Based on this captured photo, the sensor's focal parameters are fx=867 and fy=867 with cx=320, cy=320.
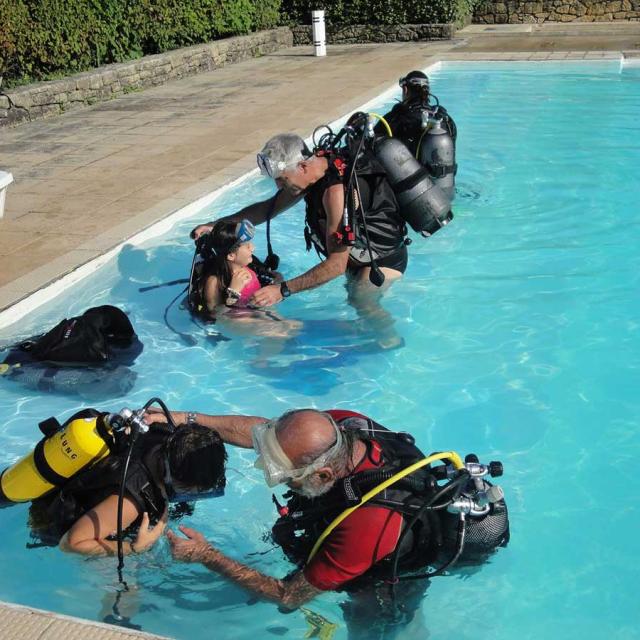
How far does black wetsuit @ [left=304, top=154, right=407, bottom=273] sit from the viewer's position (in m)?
5.38

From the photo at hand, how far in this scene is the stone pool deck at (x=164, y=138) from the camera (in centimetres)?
784

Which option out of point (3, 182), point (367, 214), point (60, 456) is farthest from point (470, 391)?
point (3, 182)

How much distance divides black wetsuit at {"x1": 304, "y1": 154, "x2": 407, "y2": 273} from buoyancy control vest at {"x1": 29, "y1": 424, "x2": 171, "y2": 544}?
2382mm

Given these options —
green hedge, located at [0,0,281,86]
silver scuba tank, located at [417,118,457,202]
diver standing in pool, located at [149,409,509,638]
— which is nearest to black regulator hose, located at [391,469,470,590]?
diver standing in pool, located at [149,409,509,638]

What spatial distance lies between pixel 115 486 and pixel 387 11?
19.8m

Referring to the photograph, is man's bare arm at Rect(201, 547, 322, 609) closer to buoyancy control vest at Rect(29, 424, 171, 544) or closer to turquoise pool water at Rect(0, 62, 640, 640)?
buoyancy control vest at Rect(29, 424, 171, 544)

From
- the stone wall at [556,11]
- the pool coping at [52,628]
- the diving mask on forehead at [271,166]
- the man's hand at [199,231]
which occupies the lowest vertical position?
the stone wall at [556,11]

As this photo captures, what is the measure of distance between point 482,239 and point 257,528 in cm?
468

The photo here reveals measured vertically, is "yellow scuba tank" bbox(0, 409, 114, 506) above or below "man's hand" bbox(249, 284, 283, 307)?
above

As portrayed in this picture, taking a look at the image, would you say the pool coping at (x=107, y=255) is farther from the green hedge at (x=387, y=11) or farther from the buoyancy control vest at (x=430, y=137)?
the green hedge at (x=387, y=11)

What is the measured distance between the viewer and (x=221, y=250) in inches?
229

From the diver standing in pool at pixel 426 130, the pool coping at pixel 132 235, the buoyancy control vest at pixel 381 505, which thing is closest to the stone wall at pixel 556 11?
the pool coping at pixel 132 235

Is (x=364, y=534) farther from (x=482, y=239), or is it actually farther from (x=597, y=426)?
(x=482, y=239)

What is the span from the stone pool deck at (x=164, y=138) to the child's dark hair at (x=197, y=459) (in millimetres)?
3465
